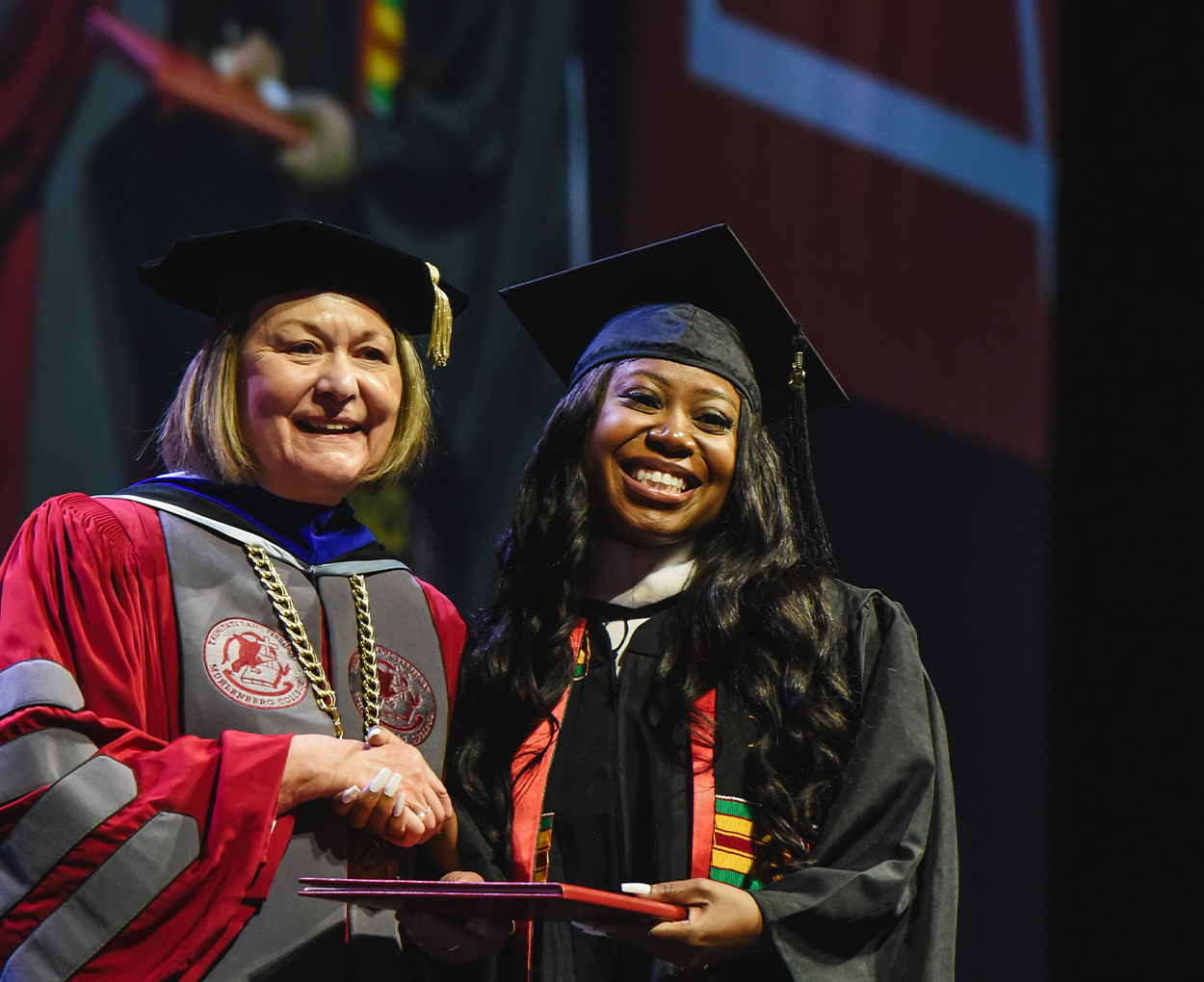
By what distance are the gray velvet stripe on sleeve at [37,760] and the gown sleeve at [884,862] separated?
121 cm

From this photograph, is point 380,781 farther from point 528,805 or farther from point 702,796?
point 702,796

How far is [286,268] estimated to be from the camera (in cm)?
273

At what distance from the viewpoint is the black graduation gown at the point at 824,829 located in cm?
231

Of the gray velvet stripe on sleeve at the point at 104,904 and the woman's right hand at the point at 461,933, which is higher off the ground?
the gray velvet stripe on sleeve at the point at 104,904

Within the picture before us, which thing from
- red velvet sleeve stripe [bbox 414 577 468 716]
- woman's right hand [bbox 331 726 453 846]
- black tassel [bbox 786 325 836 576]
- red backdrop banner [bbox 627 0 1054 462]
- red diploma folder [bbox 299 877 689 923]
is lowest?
red diploma folder [bbox 299 877 689 923]

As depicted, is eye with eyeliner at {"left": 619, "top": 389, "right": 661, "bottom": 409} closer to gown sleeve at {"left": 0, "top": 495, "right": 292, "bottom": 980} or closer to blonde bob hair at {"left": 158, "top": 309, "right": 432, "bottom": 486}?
blonde bob hair at {"left": 158, "top": 309, "right": 432, "bottom": 486}

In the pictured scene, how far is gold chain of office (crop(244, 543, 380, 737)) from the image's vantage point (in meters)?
2.52

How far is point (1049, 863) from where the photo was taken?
0.88m

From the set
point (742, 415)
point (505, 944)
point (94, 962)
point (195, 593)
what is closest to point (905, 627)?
point (742, 415)

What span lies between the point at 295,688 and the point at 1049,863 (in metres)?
1.85

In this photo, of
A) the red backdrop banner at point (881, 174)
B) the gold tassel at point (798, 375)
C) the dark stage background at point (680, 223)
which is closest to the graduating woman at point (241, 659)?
the gold tassel at point (798, 375)

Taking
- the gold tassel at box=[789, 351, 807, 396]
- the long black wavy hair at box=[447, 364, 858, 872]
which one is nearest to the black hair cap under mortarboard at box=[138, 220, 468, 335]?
the long black wavy hair at box=[447, 364, 858, 872]

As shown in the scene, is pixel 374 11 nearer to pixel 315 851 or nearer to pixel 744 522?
pixel 744 522

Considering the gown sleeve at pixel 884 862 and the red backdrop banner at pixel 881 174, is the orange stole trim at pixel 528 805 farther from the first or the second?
the red backdrop banner at pixel 881 174
